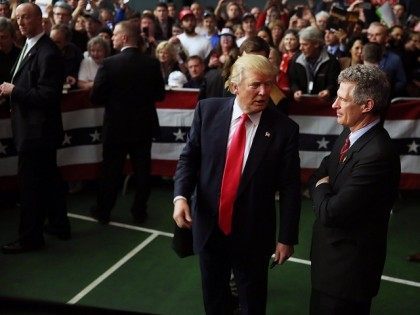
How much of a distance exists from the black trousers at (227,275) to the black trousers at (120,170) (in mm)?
2579

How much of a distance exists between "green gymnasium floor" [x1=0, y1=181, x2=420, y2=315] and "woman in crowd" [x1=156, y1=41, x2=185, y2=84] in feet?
7.04

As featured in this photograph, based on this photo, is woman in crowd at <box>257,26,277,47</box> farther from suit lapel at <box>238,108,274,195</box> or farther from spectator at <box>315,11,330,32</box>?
suit lapel at <box>238,108,274,195</box>

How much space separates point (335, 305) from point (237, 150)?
3.00 ft

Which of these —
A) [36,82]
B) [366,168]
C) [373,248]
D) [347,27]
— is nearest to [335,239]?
[373,248]

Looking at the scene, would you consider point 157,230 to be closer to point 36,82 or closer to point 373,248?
point 36,82

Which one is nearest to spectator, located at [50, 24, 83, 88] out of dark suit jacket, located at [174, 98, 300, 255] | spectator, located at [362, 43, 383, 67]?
spectator, located at [362, 43, 383, 67]

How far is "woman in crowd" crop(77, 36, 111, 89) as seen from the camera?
6742mm

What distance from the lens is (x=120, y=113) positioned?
18.2 feet

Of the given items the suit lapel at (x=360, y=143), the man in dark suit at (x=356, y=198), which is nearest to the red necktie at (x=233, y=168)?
the man in dark suit at (x=356, y=198)

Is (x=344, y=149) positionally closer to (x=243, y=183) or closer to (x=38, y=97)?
(x=243, y=183)

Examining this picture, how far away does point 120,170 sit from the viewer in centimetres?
575

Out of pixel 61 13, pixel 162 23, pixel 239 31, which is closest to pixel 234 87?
pixel 61 13

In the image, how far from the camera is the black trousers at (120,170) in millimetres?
5719

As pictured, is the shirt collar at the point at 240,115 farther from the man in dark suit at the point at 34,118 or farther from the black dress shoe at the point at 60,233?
the black dress shoe at the point at 60,233
